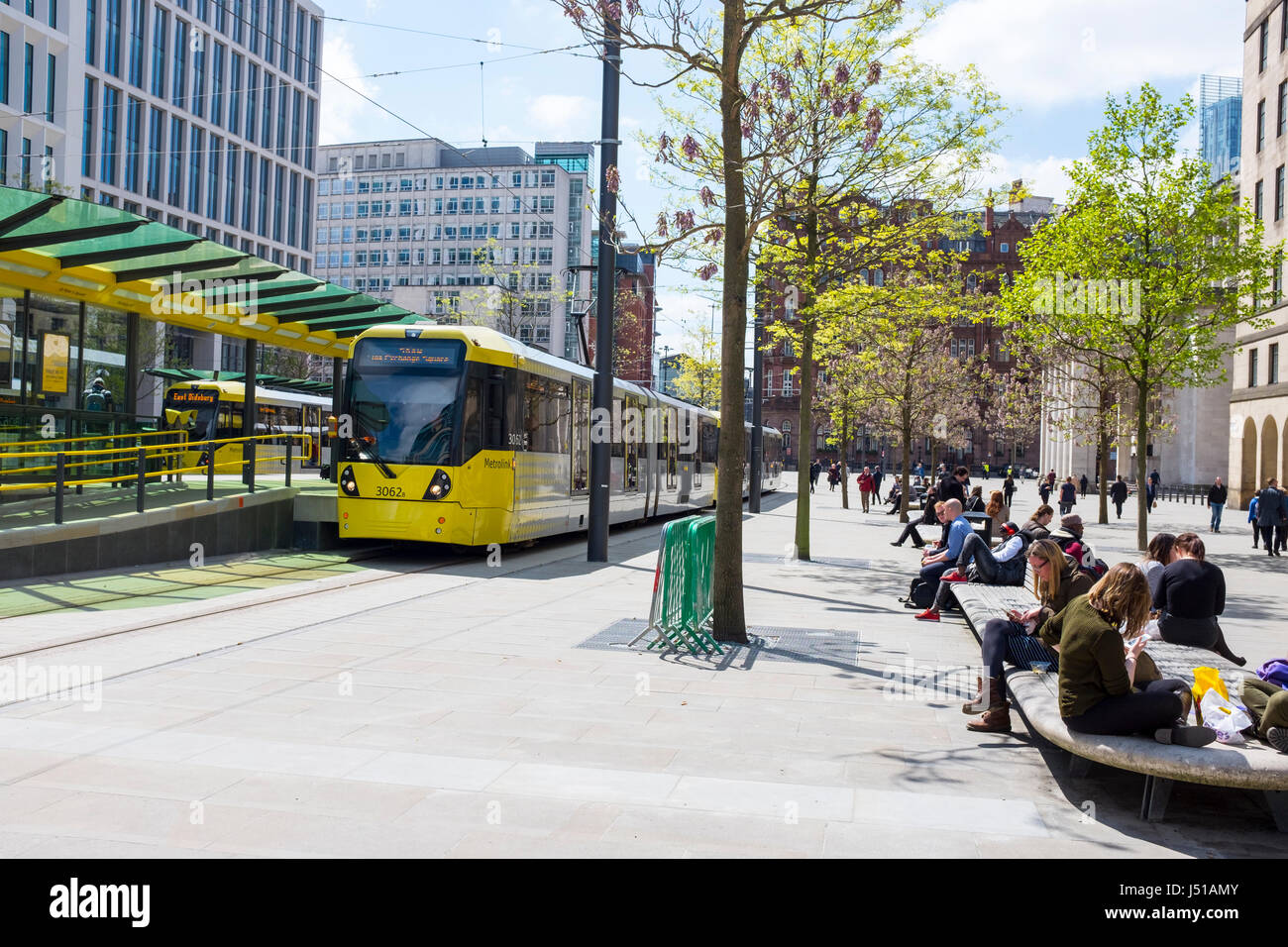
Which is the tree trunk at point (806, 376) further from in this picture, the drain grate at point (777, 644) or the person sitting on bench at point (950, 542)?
the drain grate at point (777, 644)

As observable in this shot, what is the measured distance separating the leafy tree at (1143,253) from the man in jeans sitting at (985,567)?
11.1 meters

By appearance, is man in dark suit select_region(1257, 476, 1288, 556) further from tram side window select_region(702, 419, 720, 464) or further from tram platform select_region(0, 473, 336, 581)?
tram platform select_region(0, 473, 336, 581)

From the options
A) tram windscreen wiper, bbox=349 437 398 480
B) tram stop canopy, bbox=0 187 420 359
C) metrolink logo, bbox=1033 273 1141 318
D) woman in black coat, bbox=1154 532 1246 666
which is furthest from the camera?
metrolink logo, bbox=1033 273 1141 318

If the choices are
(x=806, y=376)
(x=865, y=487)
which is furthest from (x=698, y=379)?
(x=806, y=376)

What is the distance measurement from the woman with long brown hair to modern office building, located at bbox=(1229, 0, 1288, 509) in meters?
42.5

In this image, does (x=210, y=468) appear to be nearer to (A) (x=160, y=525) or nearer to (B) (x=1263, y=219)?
(A) (x=160, y=525)

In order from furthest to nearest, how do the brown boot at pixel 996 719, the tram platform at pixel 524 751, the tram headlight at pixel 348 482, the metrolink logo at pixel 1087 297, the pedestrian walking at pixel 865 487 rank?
the pedestrian walking at pixel 865 487, the metrolink logo at pixel 1087 297, the tram headlight at pixel 348 482, the brown boot at pixel 996 719, the tram platform at pixel 524 751

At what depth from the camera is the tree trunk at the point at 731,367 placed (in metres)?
9.95

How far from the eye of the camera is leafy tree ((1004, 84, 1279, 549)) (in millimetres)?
21984

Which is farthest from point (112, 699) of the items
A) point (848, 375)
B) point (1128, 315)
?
point (848, 375)

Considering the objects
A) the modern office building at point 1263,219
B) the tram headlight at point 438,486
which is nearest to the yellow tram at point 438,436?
the tram headlight at point 438,486

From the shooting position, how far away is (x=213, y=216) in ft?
192

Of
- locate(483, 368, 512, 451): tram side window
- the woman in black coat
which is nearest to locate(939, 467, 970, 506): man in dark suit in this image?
locate(483, 368, 512, 451): tram side window
